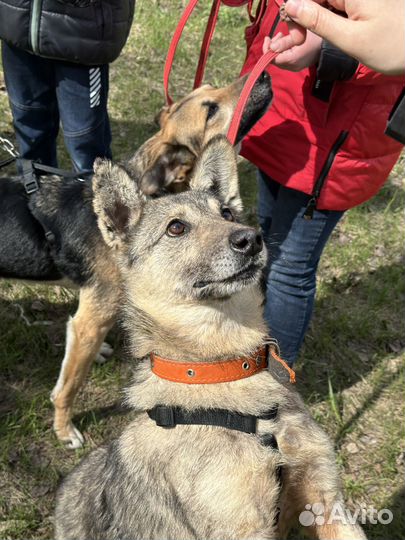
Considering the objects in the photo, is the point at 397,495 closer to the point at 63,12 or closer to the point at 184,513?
the point at 184,513

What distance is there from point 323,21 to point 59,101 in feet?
8.68

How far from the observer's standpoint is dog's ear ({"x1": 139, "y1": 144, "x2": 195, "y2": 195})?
399cm

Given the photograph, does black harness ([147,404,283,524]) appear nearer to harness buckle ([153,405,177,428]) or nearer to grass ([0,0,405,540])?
harness buckle ([153,405,177,428])

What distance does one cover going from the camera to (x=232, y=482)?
2340mm

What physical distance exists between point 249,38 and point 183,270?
1732 millimetres

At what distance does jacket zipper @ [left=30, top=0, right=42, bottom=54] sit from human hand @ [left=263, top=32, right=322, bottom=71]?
1.80 m

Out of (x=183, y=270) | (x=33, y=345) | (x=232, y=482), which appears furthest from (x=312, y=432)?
(x=33, y=345)

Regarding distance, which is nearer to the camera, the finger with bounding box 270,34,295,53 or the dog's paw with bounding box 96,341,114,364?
the finger with bounding box 270,34,295,53

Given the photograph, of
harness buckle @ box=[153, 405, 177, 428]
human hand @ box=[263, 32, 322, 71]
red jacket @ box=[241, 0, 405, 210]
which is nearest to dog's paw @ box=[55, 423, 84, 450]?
harness buckle @ box=[153, 405, 177, 428]

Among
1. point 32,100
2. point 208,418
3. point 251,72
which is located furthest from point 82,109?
point 208,418

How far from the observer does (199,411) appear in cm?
250

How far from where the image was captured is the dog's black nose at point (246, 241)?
2549 mm

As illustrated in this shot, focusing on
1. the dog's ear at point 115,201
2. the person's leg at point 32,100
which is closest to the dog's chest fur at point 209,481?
Result: the dog's ear at point 115,201

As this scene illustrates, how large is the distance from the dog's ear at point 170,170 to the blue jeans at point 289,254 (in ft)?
2.38
